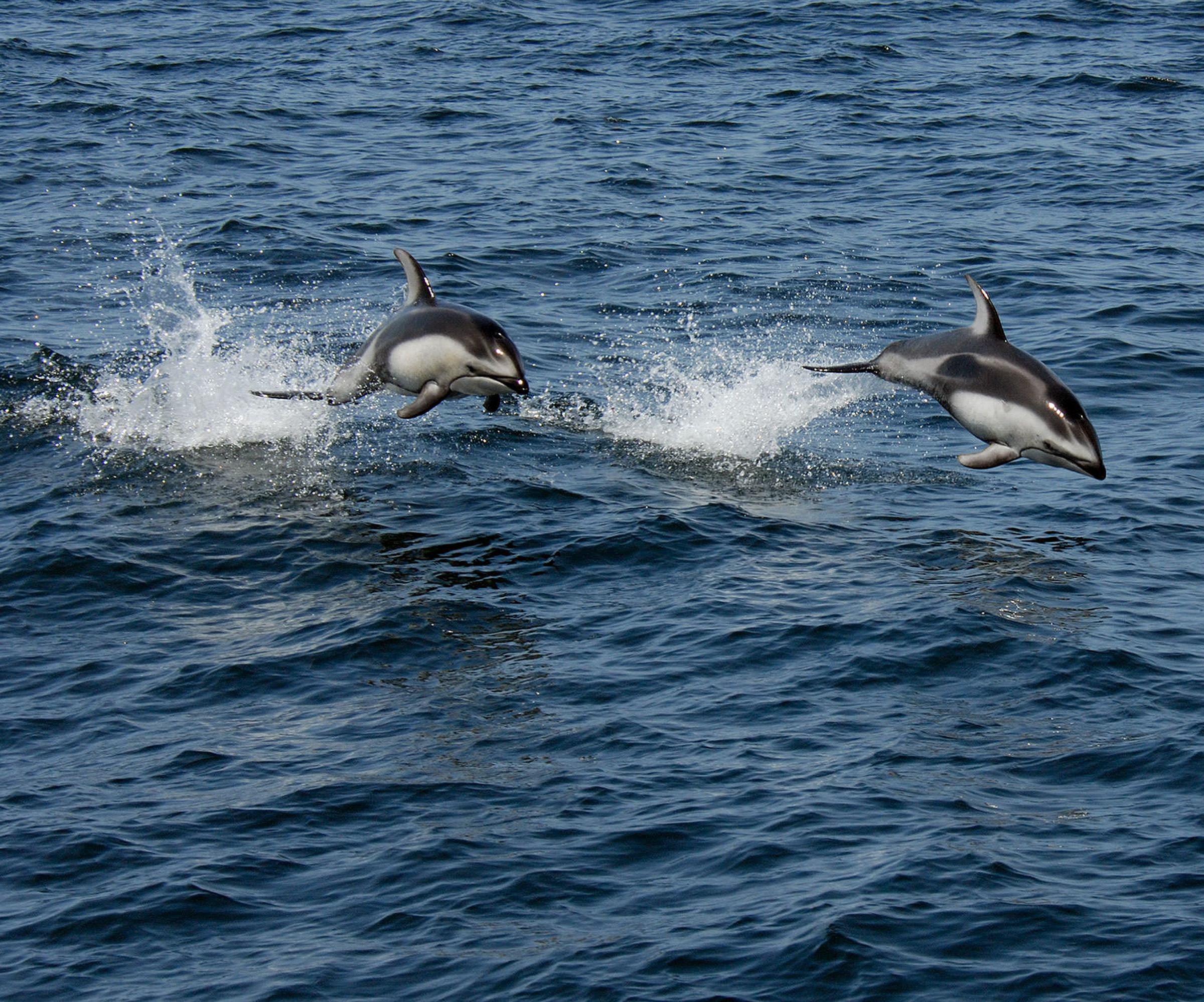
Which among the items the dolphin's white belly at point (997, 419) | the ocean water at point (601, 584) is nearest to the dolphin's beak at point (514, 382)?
the ocean water at point (601, 584)

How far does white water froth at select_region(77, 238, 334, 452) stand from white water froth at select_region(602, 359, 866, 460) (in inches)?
124

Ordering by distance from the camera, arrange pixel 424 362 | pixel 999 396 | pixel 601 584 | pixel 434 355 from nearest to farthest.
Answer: pixel 999 396 < pixel 434 355 < pixel 424 362 < pixel 601 584

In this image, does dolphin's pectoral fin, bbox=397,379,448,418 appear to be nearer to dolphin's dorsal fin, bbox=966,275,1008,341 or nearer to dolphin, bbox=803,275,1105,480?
dolphin, bbox=803,275,1105,480

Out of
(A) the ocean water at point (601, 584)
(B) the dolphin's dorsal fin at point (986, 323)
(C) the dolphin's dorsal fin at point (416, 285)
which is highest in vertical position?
(C) the dolphin's dorsal fin at point (416, 285)

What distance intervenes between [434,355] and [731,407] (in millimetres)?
4608

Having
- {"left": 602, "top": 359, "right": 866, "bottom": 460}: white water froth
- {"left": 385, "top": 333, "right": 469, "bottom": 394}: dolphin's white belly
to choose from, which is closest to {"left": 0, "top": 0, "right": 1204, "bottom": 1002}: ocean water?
{"left": 602, "top": 359, "right": 866, "bottom": 460}: white water froth

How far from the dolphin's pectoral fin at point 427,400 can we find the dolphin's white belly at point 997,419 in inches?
154

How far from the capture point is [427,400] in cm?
1248

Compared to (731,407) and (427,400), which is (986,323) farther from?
(427,400)

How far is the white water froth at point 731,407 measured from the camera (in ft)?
52.1

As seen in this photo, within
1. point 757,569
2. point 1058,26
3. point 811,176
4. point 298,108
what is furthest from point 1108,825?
point 1058,26

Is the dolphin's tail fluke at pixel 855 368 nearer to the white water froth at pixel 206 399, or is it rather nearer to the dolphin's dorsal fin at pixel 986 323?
the dolphin's dorsal fin at pixel 986 323

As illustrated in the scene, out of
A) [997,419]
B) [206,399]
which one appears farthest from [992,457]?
[206,399]

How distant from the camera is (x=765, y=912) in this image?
8445 millimetres
